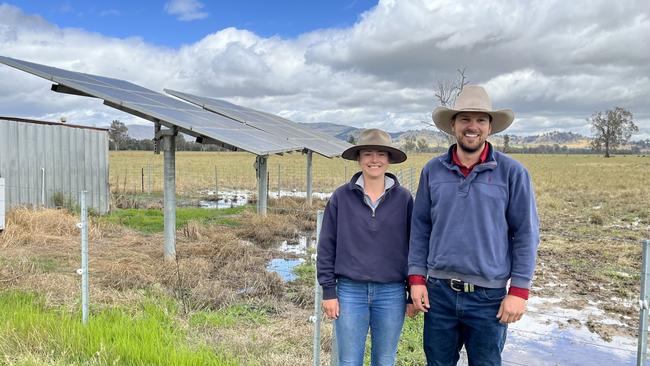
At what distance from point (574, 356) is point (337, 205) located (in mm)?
3511

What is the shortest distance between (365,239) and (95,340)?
250 centimetres

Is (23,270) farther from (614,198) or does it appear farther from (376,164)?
(614,198)

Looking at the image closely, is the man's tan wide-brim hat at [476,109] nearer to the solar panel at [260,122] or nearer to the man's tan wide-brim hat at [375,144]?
the man's tan wide-brim hat at [375,144]

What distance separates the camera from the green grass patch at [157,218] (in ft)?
37.7

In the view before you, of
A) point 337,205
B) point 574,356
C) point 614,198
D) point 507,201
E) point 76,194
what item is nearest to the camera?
point 507,201

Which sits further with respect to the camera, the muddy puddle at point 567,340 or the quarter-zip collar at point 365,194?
the muddy puddle at point 567,340

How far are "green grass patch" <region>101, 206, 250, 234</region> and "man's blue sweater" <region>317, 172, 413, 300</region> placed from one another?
8463mm

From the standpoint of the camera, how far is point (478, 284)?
2783mm

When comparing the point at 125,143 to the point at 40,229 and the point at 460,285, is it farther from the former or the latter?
the point at 460,285

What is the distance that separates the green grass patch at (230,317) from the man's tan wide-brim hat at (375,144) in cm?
264

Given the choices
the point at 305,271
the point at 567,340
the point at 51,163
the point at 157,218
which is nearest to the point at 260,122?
the point at 157,218

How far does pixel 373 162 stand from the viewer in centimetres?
315

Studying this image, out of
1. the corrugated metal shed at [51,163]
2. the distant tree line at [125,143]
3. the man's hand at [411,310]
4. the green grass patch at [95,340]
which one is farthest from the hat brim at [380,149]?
the distant tree line at [125,143]

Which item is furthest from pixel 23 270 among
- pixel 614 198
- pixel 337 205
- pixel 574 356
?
pixel 614 198
